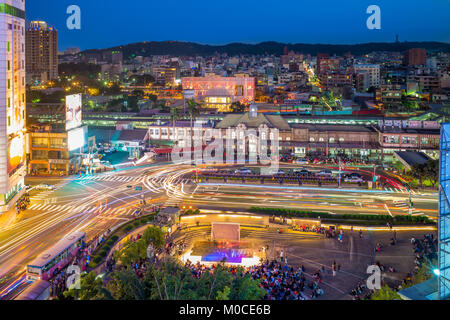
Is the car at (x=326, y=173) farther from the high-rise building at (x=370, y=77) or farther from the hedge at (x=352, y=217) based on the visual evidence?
the high-rise building at (x=370, y=77)

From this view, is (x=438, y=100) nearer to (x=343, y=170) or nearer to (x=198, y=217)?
(x=343, y=170)

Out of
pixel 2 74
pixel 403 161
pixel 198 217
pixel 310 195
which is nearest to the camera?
pixel 2 74

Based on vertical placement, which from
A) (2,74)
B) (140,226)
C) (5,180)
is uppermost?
(2,74)

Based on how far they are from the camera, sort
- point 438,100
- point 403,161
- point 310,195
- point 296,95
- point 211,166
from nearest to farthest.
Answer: point 310,195
point 403,161
point 211,166
point 438,100
point 296,95

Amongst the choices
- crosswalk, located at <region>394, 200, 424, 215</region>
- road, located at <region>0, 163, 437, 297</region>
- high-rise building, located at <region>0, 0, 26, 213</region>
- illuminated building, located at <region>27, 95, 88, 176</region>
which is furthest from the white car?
high-rise building, located at <region>0, 0, 26, 213</region>

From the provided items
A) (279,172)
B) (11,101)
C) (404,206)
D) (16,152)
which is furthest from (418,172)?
(11,101)
